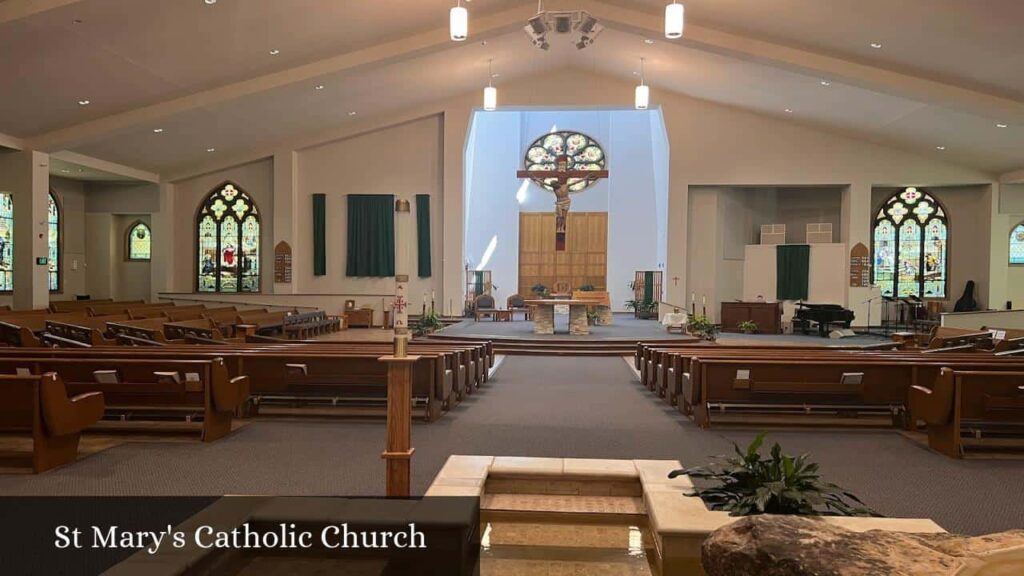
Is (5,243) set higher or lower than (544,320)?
higher

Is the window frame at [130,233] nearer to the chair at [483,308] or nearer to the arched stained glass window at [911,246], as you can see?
the chair at [483,308]

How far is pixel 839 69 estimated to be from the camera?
10117mm

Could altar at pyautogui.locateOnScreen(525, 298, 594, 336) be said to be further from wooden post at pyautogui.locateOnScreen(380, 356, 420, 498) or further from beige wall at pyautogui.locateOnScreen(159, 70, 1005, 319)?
wooden post at pyautogui.locateOnScreen(380, 356, 420, 498)

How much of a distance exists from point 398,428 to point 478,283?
14.7 m

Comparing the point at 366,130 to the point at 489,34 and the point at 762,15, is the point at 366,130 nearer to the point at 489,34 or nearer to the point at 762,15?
the point at 489,34

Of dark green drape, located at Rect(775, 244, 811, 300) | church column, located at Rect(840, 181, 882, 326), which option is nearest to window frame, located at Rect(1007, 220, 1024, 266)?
church column, located at Rect(840, 181, 882, 326)

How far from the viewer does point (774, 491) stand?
8.39 ft

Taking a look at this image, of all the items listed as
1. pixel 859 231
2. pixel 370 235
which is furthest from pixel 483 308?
pixel 859 231

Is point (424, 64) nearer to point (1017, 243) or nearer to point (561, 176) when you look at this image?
point (561, 176)

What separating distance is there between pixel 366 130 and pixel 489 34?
199 inches

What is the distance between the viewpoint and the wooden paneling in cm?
1858

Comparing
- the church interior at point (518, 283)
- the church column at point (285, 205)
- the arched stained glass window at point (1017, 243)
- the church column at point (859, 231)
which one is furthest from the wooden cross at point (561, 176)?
the arched stained glass window at point (1017, 243)

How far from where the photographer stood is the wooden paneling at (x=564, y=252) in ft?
61.0

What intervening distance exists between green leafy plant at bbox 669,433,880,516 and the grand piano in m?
10.9
